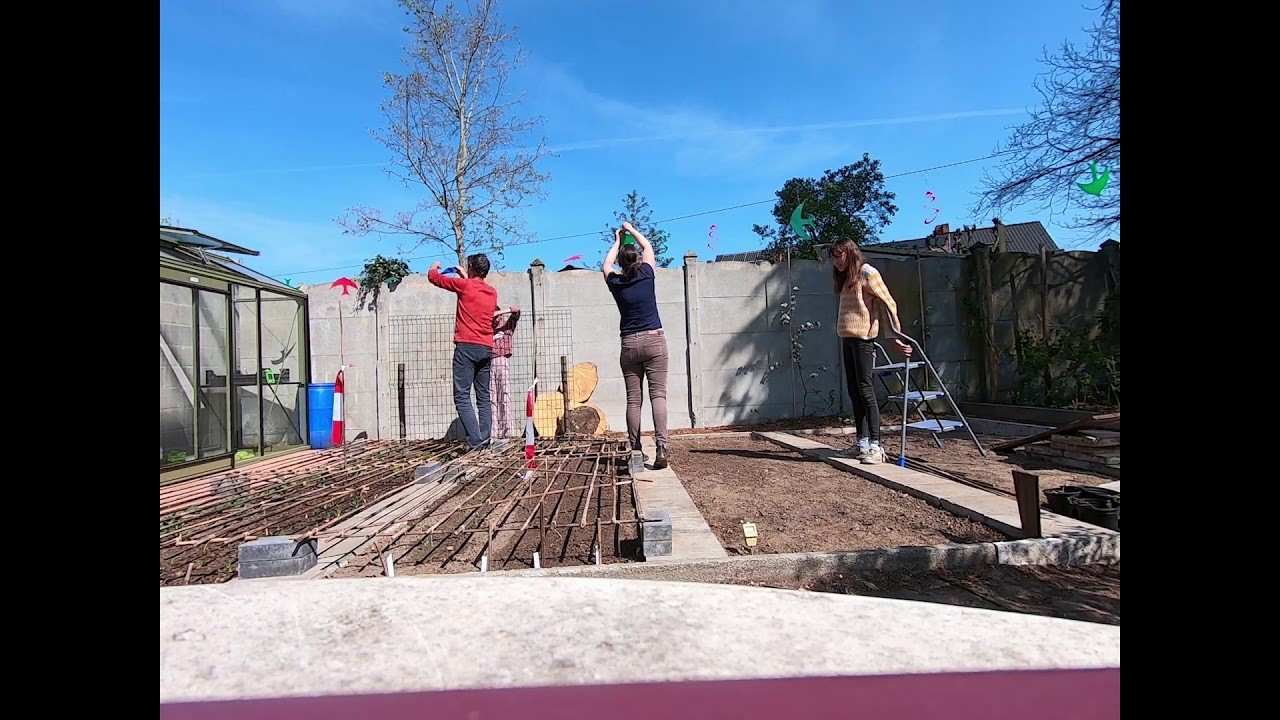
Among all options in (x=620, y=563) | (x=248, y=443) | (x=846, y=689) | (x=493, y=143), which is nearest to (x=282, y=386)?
(x=248, y=443)

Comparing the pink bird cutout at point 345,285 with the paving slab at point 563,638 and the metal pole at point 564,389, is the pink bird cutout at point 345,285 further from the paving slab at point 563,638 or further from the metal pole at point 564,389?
the paving slab at point 563,638

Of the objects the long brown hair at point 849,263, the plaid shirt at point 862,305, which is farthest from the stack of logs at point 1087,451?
the long brown hair at point 849,263

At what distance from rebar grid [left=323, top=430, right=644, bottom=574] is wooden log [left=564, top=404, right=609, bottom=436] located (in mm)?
2757

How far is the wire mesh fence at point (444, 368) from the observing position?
8398 mm

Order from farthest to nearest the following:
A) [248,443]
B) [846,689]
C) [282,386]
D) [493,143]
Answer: [493,143]
[282,386]
[248,443]
[846,689]

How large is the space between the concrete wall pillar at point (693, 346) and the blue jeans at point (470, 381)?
337 cm

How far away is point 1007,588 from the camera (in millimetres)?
2576

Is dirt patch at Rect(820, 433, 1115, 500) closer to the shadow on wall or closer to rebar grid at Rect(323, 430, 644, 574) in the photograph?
the shadow on wall

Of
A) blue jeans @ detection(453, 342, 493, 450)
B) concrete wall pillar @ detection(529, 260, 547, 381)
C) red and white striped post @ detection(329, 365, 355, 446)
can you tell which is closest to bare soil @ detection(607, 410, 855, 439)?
concrete wall pillar @ detection(529, 260, 547, 381)
